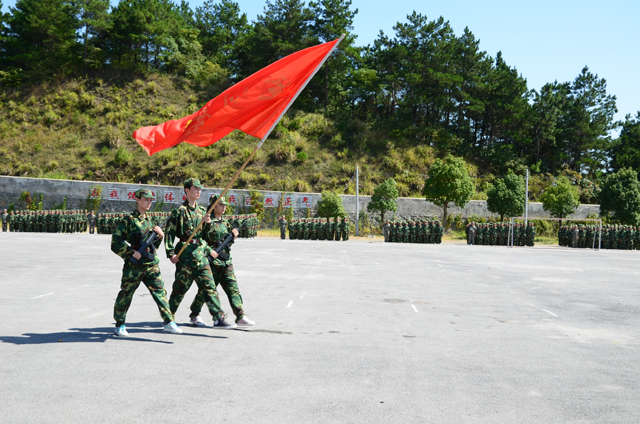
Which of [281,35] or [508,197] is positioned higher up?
[281,35]

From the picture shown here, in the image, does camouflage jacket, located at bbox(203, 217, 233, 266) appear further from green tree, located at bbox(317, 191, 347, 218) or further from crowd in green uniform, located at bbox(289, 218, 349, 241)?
green tree, located at bbox(317, 191, 347, 218)

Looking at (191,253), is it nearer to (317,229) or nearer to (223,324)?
(223,324)

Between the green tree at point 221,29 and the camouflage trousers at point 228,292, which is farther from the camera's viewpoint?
the green tree at point 221,29

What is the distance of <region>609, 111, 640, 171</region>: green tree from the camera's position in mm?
56875

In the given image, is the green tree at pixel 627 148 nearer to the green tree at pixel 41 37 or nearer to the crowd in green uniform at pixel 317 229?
the crowd in green uniform at pixel 317 229

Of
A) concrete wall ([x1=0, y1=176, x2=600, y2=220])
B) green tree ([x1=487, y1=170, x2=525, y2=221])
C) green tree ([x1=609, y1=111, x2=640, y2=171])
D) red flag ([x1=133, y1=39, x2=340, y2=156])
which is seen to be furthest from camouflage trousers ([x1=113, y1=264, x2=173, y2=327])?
green tree ([x1=609, y1=111, x2=640, y2=171])

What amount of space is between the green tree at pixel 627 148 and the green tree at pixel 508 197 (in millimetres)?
27144

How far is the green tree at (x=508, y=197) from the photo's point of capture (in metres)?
36.2

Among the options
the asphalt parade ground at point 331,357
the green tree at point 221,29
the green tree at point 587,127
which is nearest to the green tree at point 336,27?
the green tree at point 221,29

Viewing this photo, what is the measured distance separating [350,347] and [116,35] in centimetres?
5553

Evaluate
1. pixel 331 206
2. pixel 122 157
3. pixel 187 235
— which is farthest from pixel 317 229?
pixel 187 235

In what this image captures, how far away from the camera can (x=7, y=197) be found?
38.3 metres

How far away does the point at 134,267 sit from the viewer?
627 centimetres

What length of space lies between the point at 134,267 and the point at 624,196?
3926 cm
